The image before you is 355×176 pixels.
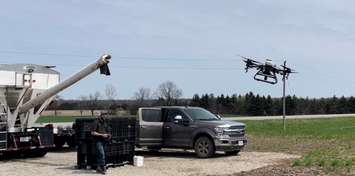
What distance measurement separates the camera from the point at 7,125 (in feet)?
65.6

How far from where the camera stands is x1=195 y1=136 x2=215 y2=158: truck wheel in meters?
21.0

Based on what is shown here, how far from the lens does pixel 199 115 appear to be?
22.3m

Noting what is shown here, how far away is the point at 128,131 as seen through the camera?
18.2m

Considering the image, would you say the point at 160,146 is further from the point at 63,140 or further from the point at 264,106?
the point at 264,106

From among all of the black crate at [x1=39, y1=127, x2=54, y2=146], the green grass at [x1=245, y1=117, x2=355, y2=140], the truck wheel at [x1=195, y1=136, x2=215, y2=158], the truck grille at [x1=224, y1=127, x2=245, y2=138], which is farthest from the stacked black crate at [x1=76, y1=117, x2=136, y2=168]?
the green grass at [x1=245, y1=117, x2=355, y2=140]

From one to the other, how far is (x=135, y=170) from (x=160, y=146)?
534 cm

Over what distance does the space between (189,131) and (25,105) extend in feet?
17.6

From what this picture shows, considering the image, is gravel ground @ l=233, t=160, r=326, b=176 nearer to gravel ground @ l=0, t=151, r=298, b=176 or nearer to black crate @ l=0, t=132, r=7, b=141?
gravel ground @ l=0, t=151, r=298, b=176

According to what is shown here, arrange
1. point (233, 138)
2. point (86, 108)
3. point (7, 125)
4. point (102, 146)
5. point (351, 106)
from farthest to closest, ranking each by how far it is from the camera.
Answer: point (351, 106) < point (86, 108) < point (233, 138) < point (7, 125) < point (102, 146)

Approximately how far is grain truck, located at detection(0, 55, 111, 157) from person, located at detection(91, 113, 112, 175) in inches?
112

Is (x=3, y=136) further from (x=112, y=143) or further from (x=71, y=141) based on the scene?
(x=71, y=141)

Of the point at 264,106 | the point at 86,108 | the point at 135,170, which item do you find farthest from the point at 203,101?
the point at 135,170

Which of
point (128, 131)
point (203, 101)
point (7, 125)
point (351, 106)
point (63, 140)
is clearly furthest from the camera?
point (351, 106)

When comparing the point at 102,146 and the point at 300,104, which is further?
the point at 300,104
